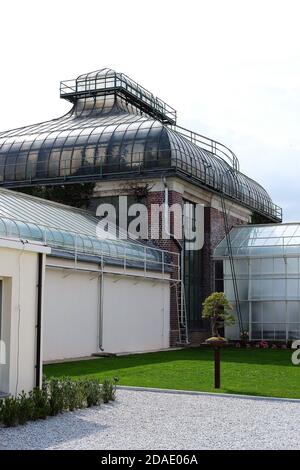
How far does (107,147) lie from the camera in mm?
29656

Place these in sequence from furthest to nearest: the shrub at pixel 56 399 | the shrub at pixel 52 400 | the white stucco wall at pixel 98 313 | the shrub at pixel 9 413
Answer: the white stucco wall at pixel 98 313, the shrub at pixel 56 399, the shrub at pixel 52 400, the shrub at pixel 9 413

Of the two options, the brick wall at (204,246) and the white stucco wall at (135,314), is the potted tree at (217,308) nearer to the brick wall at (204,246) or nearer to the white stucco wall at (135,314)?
the brick wall at (204,246)

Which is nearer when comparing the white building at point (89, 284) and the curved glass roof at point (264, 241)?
the white building at point (89, 284)

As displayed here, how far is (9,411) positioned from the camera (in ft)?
32.4

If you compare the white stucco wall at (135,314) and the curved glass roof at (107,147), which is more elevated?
the curved glass roof at (107,147)

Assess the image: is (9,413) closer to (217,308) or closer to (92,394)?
(92,394)

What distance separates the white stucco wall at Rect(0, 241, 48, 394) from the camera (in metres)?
11.4

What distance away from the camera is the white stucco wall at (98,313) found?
818 inches

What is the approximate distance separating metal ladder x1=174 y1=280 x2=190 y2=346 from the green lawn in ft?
17.2

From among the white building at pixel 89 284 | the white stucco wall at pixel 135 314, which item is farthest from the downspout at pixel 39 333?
the white stucco wall at pixel 135 314

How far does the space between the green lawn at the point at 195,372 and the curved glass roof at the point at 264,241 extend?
7.83 meters

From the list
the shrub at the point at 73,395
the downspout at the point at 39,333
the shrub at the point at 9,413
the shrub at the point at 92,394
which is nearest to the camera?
the shrub at the point at 9,413

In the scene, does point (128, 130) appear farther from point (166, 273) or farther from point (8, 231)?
point (8, 231)
